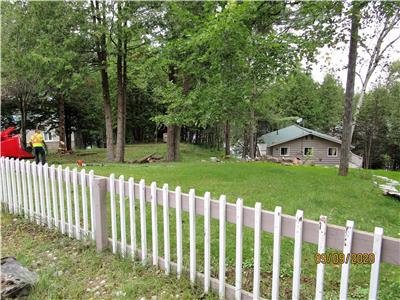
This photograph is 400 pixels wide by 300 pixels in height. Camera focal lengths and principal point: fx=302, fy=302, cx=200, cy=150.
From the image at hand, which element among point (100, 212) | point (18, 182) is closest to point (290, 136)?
→ point (18, 182)

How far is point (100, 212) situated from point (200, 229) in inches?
59.5

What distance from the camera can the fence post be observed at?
3.74 metres

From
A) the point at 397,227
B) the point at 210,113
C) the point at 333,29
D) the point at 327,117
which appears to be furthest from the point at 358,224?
the point at 327,117

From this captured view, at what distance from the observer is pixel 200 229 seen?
4.50 meters

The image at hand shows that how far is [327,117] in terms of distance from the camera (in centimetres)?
4162

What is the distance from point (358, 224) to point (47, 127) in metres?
27.5

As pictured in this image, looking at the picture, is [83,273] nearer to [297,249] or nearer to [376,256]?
[297,249]

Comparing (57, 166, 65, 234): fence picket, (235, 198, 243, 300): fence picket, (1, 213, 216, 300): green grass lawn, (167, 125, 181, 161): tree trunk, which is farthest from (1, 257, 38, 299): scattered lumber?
(167, 125, 181, 161): tree trunk

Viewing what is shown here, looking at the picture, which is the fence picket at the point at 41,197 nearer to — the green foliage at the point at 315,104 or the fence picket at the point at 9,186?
the fence picket at the point at 9,186

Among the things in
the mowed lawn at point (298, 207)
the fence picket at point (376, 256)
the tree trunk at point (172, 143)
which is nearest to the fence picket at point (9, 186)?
the mowed lawn at point (298, 207)

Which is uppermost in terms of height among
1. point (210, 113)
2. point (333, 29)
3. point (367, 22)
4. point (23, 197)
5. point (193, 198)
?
point (367, 22)

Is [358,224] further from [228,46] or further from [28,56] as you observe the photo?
[28,56]

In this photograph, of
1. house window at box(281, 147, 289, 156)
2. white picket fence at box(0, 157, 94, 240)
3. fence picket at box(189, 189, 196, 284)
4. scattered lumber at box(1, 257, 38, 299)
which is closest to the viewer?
scattered lumber at box(1, 257, 38, 299)

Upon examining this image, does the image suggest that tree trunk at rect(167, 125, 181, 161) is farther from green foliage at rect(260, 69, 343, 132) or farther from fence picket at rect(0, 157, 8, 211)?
green foliage at rect(260, 69, 343, 132)
